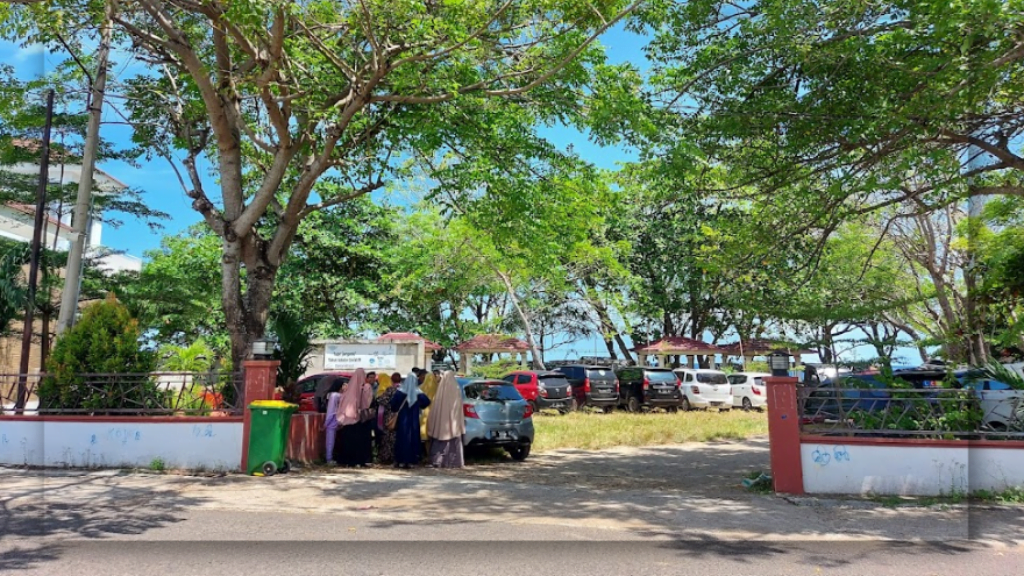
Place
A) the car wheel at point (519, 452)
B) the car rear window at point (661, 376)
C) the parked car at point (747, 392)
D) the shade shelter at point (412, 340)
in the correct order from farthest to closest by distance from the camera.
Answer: the parked car at point (747, 392), the car rear window at point (661, 376), the shade shelter at point (412, 340), the car wheel at point (519, 452)

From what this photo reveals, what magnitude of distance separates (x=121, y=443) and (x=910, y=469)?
11.1 meters

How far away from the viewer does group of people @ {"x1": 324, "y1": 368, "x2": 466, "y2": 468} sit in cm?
1087

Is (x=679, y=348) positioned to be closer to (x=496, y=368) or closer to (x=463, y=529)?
(x=496, y=368)

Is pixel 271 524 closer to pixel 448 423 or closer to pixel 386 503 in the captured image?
pixel 386 503

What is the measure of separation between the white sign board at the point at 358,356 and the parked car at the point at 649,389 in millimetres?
8281

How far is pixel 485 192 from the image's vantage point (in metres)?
12.4

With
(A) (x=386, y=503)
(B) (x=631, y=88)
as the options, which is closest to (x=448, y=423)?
(A) (x=386, y=503)

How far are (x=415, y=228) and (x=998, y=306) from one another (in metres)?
19.9

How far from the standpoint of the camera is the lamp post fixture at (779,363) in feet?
29.4

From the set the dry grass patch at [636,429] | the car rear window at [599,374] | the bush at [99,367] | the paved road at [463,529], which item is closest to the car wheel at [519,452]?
the dry grass patch at [636,429]

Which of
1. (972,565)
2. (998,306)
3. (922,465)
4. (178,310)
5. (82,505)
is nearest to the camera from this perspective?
(972,565)

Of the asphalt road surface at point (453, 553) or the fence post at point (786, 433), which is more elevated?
the fence post at point (786, 433)

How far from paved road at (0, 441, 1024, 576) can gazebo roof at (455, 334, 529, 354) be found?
16.9 meters

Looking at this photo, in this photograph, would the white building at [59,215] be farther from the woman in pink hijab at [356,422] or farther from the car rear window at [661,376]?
the car rear window at [661,376]
